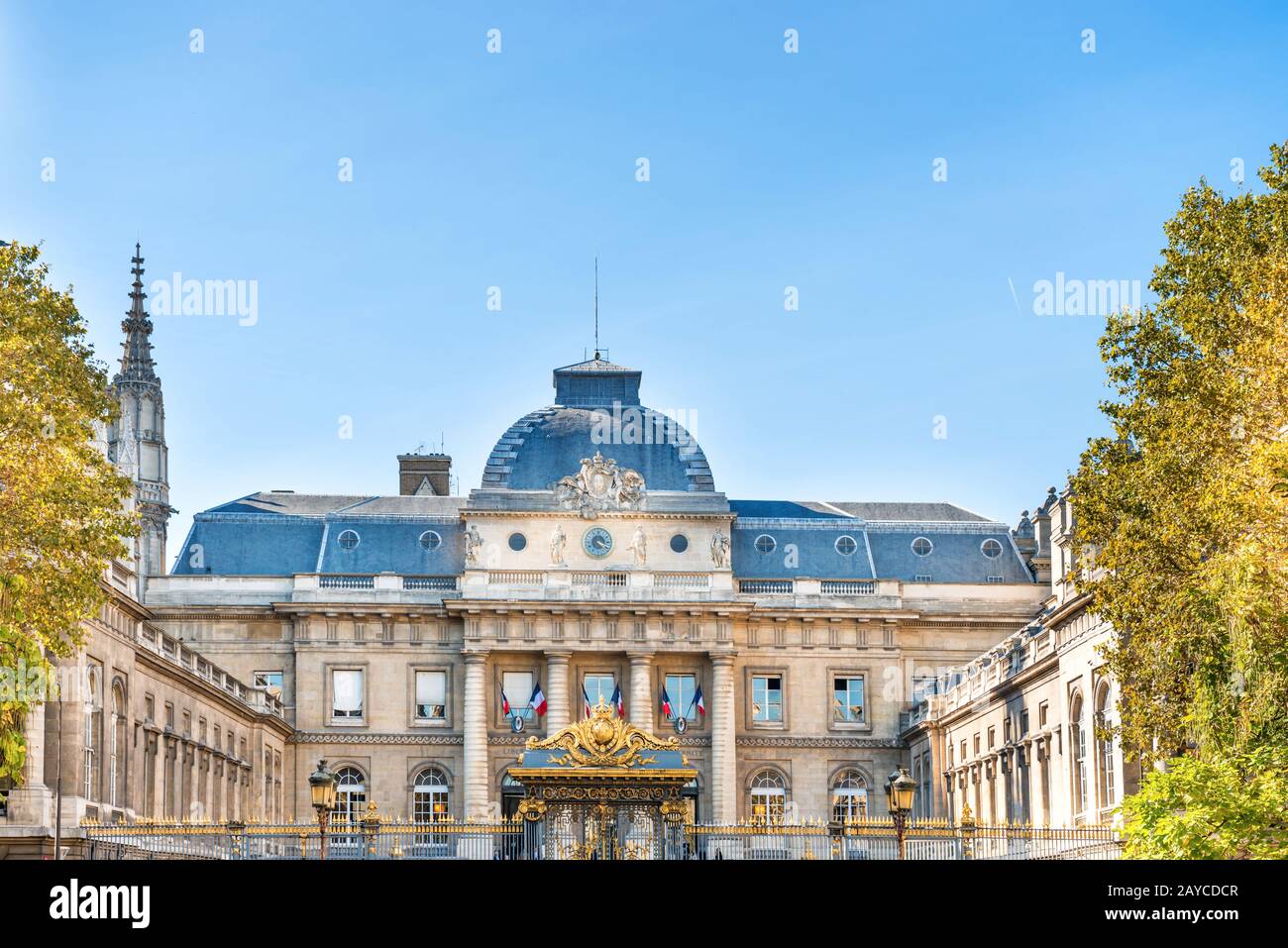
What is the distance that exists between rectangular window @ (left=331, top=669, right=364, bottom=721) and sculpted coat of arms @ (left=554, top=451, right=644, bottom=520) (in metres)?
10.3

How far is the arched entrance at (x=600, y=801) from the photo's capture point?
152 feet

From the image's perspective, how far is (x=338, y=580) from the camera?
82375 mm

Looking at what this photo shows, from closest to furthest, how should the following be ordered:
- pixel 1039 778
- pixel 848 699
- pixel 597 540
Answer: pixel 1039 778 < pixel 597 540 < pixel 848 699

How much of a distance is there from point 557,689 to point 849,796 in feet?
39.4

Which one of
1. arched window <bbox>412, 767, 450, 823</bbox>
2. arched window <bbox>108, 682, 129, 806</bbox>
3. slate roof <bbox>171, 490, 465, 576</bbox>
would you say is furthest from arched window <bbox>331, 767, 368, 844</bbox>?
arched window <bbox>108, 682, 129, 806</bbox>

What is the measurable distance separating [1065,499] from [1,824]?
29134 millimetres

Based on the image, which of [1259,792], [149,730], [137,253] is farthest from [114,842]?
[137,253]

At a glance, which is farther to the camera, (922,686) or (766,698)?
(922,686)

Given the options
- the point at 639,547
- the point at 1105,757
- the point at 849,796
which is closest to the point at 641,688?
the point at 639,547

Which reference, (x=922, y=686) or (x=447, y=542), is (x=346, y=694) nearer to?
(x=447, y=542)

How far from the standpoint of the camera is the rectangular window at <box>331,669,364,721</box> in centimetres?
8150

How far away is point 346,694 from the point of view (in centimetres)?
8169
